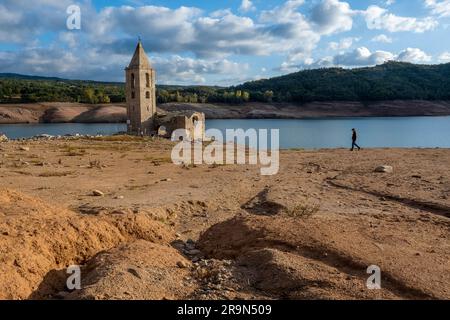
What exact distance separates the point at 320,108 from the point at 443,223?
8644 centimetres

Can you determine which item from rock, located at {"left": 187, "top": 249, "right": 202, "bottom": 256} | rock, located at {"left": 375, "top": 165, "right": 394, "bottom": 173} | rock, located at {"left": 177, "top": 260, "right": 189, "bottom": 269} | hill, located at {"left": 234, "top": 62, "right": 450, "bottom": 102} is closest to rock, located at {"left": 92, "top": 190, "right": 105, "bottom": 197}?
rock, located at {"left": 187, "top": 249, "right": 202, "bottom": 256}

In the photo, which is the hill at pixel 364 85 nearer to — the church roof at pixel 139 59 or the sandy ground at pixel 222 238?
the church roof at pixel 139 59

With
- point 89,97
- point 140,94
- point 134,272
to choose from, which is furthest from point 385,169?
point 89,97

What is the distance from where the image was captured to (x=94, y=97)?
288 ft

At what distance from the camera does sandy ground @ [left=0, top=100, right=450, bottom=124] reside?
77.6 metres

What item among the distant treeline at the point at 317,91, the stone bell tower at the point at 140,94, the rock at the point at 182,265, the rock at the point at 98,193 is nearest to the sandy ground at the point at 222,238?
the rock at the point at 182,265

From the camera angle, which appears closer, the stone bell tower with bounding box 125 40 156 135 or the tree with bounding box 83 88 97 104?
the stone bell tower with bounding box 125 40 156 135

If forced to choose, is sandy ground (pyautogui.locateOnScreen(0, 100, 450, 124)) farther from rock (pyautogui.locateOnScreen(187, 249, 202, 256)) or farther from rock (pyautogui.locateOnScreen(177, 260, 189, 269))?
rock (pyautogui.locateOnScreen(177, 260, 189, 269))

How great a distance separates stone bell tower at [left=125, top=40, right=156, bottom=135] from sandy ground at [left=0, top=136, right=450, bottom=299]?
2371cm

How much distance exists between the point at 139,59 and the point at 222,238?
3228 centimetres

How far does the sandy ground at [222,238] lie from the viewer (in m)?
5.03

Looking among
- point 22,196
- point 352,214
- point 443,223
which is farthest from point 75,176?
Result: point 443,223

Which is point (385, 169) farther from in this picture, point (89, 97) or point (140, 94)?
point (89, 97)
